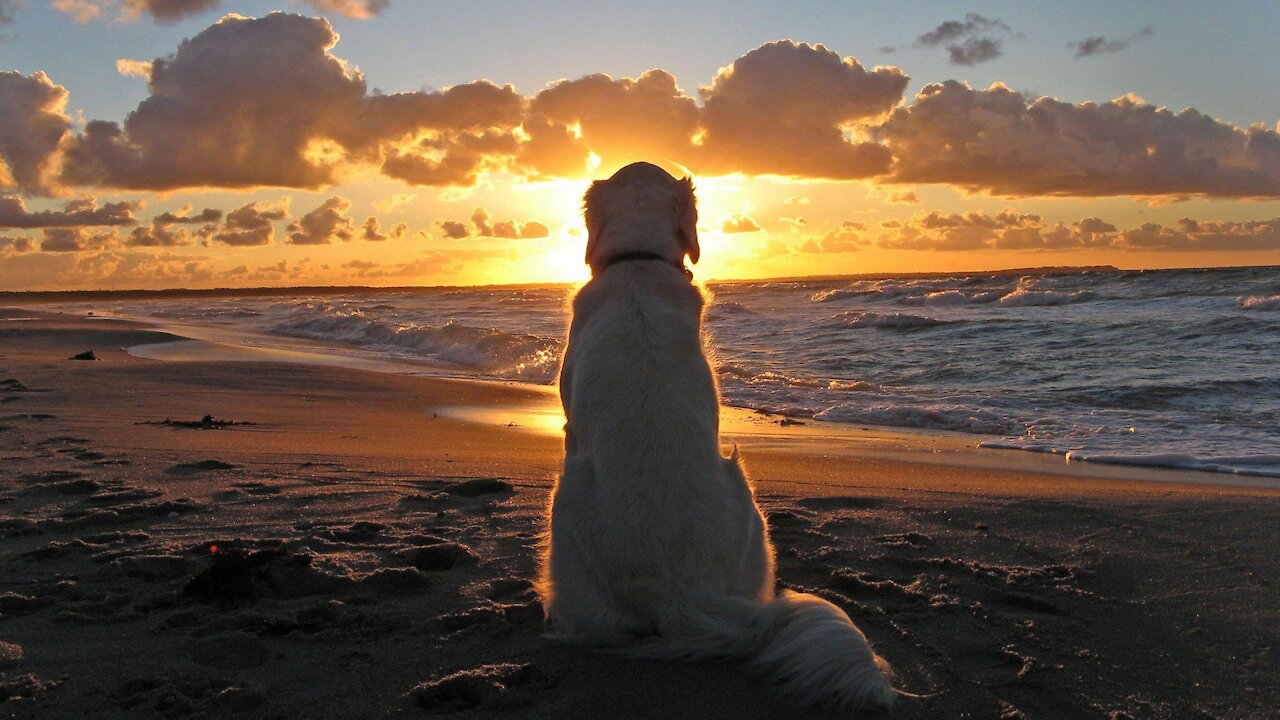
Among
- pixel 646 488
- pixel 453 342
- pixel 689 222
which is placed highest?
pixel 689 222

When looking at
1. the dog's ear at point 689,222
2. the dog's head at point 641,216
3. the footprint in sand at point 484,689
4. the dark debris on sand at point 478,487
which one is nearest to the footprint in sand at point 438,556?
the footprint in sand at point 484,689

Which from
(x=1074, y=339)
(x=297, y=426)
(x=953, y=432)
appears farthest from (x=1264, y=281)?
(x=297, y=426)

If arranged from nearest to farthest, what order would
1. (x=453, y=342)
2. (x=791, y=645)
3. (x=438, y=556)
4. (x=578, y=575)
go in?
(x=791, y=645)
(x=578, y=575)
(x=438, y=556)
(x=453, y=342)

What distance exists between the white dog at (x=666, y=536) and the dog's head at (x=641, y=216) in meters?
0.58

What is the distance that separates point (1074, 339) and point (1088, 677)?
16285mm

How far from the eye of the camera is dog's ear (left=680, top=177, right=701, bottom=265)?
4.48 meters

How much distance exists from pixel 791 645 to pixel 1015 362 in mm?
14034

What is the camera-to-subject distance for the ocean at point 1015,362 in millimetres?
9633

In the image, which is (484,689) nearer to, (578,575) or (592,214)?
(578,575)

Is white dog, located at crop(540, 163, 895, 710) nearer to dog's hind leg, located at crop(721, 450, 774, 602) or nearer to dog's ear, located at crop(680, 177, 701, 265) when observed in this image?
dog's hind leg, located at crop(721, 450, 774, 602)

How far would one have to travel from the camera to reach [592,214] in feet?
14.9

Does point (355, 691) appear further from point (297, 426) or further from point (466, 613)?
point (297, 426)

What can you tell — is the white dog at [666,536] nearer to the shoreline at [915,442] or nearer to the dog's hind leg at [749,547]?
the dog's hind leg at [749,547]

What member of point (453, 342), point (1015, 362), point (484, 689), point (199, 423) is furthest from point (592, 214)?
point (453, 342)
